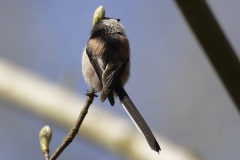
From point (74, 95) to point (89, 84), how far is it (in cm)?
33

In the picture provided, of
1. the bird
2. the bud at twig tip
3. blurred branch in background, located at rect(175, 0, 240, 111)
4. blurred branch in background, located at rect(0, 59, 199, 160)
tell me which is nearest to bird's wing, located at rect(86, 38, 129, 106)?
the bird

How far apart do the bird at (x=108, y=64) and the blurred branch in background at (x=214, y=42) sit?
3.95ft

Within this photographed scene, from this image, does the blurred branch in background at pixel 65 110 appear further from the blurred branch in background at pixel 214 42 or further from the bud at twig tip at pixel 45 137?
the blurred branch in background at pixel 214 42

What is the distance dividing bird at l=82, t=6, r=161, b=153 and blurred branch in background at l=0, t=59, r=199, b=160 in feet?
0.65

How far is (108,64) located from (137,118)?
0.46m

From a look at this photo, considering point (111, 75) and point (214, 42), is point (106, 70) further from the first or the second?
point (214, 42)

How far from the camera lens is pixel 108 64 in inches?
83.0

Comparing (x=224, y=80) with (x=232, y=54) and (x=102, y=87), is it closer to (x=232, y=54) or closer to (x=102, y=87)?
(x=232, y=54)

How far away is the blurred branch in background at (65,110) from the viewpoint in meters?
1.57

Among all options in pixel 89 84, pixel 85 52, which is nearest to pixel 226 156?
pixel 89 84

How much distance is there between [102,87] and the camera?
206cm

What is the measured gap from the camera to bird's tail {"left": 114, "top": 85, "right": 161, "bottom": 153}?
1.42 metres

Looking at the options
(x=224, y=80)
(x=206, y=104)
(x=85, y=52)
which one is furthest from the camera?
(x=206, y=104)

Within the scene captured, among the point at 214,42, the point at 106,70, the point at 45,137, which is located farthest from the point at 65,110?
the point at 214,42
